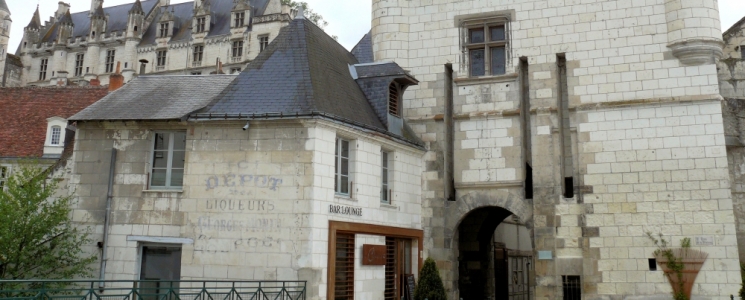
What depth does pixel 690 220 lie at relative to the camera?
44.3 feet

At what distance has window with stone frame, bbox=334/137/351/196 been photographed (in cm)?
Result: 1298

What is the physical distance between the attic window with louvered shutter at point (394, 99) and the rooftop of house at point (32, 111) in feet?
37.6

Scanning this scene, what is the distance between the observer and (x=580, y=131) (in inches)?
579

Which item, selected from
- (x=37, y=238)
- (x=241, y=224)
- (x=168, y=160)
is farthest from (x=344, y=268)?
(x=37, y=238)

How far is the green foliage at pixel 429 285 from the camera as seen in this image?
1400 centimetres

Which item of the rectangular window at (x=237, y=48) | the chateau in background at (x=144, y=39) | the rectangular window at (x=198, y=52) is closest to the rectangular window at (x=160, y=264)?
the chateau in background at (x=144, y=39)

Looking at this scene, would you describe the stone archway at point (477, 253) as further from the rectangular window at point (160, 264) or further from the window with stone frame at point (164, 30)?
the window with stone frame at point (164, 30)

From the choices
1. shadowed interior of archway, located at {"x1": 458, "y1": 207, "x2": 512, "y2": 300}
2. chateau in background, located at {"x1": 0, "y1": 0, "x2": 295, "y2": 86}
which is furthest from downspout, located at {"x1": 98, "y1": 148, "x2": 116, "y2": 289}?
chateau in background, located at {"x1": 0, "y1": 0, "x2": 295, "y2": 86}

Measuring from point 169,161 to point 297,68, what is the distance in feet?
10.3

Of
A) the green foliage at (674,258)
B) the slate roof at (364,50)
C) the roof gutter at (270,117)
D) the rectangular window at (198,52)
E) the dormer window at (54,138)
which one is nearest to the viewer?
the roof gutter at (270,117)

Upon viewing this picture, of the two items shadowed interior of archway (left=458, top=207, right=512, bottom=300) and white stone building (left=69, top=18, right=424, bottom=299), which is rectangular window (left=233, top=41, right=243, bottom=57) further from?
white stone building (left=69, top=18, right=424, bottom=299)

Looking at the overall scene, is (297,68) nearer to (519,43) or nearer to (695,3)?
(519,43)

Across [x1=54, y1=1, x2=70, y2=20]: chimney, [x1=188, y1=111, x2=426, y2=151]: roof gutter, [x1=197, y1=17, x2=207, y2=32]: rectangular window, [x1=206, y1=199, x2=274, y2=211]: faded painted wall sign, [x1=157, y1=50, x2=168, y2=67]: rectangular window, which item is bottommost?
[x1=206, y1=199, x2=274, y2=211]: faded painted wall sign

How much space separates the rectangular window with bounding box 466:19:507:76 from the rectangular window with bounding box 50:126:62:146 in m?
12.9
